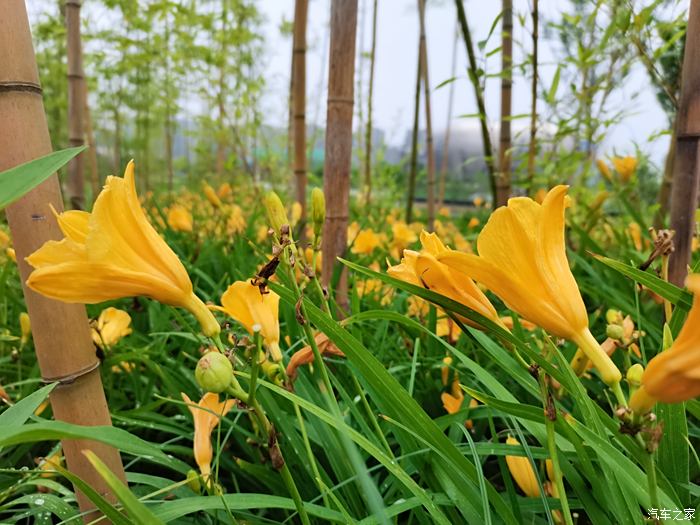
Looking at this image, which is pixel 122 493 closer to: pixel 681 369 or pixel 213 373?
pixel 213 373

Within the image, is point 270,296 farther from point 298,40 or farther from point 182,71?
point 182,71

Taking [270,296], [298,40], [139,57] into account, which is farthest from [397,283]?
[139,57]

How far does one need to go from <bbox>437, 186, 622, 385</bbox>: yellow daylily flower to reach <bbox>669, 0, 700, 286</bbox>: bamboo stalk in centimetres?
42

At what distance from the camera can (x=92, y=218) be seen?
0.40m

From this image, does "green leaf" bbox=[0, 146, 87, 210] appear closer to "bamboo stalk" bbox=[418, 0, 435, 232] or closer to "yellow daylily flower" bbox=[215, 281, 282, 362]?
"yellow daylily flower" bbox=[215, 281, 282, 362]

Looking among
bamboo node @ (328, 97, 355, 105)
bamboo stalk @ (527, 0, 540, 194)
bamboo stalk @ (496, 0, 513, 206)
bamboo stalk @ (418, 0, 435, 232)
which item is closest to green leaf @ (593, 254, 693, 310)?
bamboo node @ (328, 97, 355, 105)

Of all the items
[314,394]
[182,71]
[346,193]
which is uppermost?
[182,71]

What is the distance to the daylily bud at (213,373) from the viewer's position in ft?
1.25

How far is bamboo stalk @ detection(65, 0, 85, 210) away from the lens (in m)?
1.22

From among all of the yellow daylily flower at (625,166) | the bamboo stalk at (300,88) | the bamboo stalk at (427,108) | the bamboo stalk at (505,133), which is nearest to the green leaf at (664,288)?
the bamboo stalk at (505,133)

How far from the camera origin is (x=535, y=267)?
41cm

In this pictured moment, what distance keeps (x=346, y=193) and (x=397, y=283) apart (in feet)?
1.75

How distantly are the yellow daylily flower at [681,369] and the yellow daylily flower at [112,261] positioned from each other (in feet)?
1.01

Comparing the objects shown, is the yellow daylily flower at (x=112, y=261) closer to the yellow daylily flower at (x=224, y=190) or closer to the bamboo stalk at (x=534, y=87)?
the bamboo stalk at (x=534, y=87)
